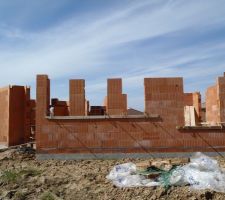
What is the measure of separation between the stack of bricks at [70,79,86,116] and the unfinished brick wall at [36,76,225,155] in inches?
11.8

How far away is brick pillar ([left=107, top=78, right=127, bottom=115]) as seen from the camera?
13.6m

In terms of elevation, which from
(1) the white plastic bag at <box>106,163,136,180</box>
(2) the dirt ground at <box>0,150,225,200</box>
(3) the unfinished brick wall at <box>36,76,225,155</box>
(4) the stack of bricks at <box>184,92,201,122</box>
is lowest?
(2) the dirt ground at <box>0,150,225,200</box>

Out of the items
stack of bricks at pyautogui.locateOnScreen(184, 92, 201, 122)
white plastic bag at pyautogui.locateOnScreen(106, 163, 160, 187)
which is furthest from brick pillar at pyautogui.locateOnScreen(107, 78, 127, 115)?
stack of bricks at pyautogui.locateOnScreen(184, 92, 201, 122)

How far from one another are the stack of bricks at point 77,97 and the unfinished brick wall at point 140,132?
0.30m

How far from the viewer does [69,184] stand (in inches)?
394

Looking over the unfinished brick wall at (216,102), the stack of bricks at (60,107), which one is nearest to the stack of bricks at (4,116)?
the stack of bricks at (60,107)

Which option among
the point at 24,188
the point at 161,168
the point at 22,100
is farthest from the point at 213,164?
the point at 22,100

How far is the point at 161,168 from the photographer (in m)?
10.2

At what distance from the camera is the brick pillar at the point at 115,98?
44.5 ft

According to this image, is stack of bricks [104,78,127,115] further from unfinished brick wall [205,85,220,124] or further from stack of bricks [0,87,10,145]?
stack of bricks [0,87,10,145]

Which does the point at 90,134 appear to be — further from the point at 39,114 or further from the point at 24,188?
the point at 24,188

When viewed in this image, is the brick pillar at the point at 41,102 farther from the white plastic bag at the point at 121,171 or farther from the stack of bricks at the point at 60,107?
the white plastic bag at the point at 121,171

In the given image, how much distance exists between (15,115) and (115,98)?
4950mm

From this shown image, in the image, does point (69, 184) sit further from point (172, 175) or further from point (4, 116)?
point (4, 116)
